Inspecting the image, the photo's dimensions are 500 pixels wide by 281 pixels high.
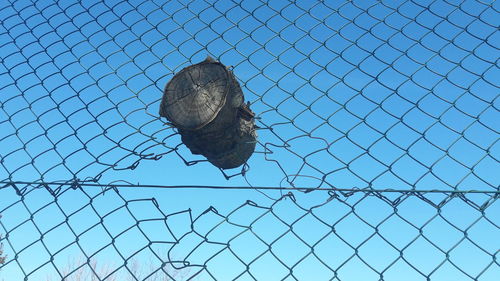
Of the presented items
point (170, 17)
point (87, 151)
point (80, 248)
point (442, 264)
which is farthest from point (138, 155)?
point (442, 264)

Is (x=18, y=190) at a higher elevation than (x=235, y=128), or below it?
below

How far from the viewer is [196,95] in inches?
74.9

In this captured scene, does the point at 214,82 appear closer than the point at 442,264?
No

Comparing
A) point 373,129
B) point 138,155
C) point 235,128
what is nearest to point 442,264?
point 373,129

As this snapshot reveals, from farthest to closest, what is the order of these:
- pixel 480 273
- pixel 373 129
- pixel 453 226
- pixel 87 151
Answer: pixel 87 151 → pixel 373 129 → pixel 453 226 → pixel 480 273

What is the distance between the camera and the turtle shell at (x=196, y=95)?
1865mm

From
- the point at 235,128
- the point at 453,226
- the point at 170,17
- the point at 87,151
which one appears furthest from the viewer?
the point at 170,17

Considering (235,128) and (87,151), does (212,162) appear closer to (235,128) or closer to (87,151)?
(235,128)

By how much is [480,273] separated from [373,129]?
2.24ft

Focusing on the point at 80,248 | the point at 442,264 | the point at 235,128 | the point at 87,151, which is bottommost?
the point at 80,248

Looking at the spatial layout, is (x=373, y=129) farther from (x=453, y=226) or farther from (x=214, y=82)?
(x=214, y=82)

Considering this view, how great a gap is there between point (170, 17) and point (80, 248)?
124 cm

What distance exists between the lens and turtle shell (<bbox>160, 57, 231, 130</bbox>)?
1865 mm

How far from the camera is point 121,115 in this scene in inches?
89.0
